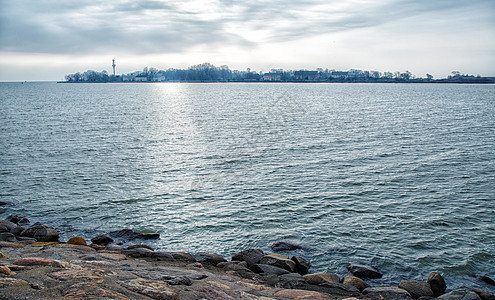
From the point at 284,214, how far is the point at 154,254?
696 cm

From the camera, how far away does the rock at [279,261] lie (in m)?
12.5

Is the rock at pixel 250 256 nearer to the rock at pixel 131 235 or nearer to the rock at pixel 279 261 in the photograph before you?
the rock at pixel 279 261

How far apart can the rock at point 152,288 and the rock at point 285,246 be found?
6.24 meters

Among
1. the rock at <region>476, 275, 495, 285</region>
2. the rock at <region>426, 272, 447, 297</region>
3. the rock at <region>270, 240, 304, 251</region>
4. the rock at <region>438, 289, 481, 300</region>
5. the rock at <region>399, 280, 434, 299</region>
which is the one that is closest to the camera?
the rock at <region>438, 289, 481, 300</region>

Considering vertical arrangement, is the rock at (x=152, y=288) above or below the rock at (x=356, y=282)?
above

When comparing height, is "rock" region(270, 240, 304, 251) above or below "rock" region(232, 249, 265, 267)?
below

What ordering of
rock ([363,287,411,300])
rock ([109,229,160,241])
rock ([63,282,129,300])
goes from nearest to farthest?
rock ([63,282,129,300]) → rock ([363,287,411,300]) → rock ([109,229,160,241])

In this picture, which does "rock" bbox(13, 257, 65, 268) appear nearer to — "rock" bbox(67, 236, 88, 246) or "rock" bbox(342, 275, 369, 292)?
"rock" bbox(67, 236, 88, 246)

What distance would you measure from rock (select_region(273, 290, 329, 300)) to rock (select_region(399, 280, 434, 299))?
282 cm

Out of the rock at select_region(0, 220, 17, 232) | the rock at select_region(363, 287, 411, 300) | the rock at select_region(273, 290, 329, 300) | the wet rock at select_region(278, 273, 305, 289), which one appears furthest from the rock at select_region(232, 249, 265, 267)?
the rock at select_region(0, 220, 17, 232)

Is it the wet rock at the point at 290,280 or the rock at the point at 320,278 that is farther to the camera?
the rock at the point at 320,278

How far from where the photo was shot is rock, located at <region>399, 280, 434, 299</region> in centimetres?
1089

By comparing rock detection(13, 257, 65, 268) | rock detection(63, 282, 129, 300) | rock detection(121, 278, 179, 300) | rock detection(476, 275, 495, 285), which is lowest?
rock detection(476, 275, 495, 285)

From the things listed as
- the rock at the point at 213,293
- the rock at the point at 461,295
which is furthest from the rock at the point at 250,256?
the rock at the point at 461,295
